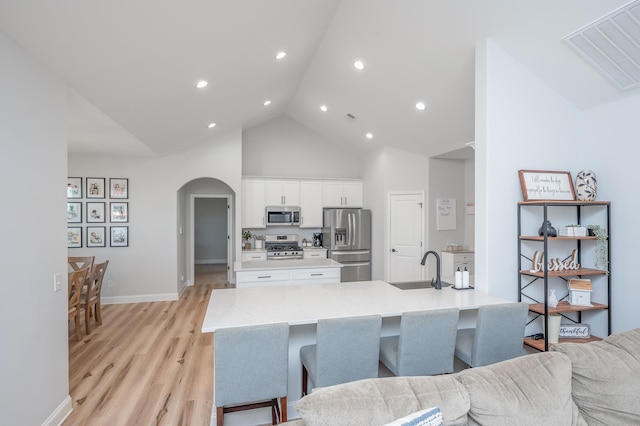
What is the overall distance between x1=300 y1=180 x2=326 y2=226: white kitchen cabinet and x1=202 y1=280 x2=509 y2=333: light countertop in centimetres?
387

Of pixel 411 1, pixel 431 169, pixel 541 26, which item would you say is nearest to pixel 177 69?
pixel 411 1

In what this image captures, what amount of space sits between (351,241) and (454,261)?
1911 millimetres

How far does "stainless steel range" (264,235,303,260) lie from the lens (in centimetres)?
649

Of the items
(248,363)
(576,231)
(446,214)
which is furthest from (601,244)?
(446,214)

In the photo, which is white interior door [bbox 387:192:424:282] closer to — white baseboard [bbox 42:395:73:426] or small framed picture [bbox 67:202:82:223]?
white baseboard [bbox 42:395:73:426]

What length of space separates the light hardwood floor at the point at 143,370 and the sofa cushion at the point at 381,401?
1.78 m

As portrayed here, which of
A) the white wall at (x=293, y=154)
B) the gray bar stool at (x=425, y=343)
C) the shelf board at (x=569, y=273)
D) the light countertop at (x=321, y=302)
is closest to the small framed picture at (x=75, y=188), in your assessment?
the white wall at (x=293, y=154)

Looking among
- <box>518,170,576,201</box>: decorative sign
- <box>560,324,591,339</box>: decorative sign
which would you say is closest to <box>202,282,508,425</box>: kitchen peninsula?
<box>560,324,591,339</box>: decorative sign

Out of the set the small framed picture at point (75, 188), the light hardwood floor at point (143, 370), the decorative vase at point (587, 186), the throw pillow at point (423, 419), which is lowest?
the light hardwood floor at point (143, 370)

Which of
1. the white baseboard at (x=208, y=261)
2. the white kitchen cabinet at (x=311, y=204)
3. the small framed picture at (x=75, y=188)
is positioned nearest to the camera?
the small framed picture at (x=75, y=188)

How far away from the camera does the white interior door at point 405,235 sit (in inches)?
239

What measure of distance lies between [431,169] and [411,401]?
16.8ft

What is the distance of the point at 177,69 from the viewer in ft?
10.0

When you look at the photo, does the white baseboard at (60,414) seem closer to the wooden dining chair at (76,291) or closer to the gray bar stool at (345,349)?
the wooden dining chair at (76,291)
